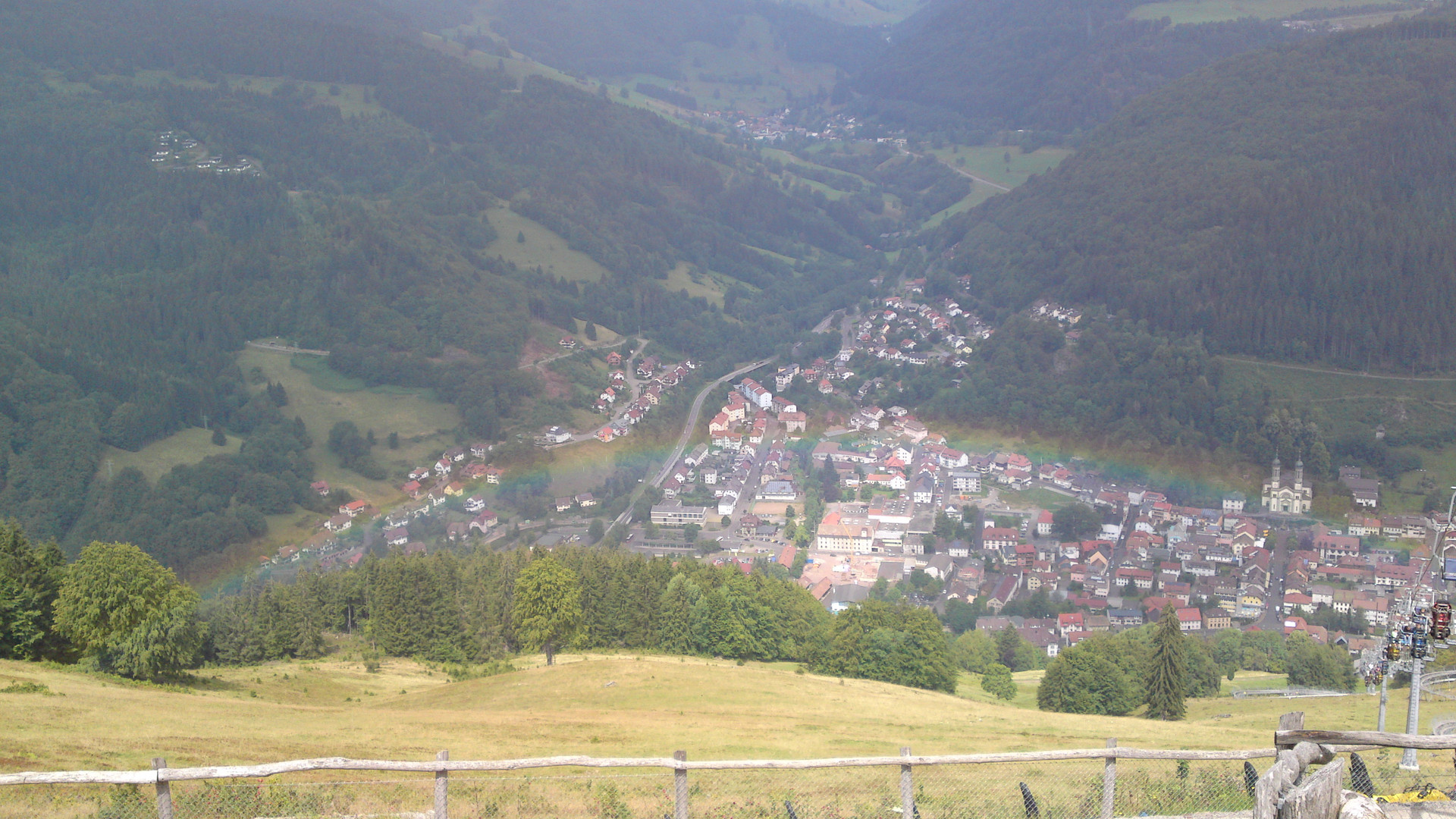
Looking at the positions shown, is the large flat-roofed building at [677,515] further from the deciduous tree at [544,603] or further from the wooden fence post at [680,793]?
the wooden fence post at [680,793]

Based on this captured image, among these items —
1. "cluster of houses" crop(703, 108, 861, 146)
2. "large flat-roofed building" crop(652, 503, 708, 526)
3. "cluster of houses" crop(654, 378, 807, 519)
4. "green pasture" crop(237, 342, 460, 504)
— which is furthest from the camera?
"cluster of houses" crop(703, 108, 861, 146)

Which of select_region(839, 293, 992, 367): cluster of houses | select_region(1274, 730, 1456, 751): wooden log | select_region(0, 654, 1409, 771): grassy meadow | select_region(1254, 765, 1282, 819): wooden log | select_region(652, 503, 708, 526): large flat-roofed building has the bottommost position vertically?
select_region(0, 654, 1409, 771): grassy meadow

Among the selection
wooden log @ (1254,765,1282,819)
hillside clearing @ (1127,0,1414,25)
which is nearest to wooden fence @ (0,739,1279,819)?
wooden log @ (1254,765,1282,819)

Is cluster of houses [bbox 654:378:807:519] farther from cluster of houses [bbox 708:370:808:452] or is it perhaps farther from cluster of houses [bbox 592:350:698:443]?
cluster of houses [bbox 592:350:698:443]

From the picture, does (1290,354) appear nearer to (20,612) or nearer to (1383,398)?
(1383,398)

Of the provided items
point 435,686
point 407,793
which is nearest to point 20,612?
point 435,686

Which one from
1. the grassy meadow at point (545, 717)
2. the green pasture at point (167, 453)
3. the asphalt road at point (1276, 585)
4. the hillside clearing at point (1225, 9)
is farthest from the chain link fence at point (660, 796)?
the hillside clearing at point (1225, 9)
